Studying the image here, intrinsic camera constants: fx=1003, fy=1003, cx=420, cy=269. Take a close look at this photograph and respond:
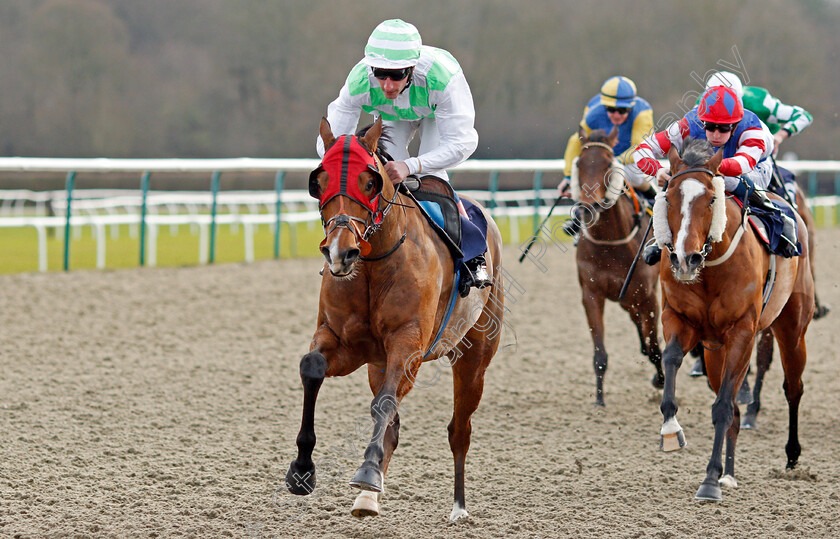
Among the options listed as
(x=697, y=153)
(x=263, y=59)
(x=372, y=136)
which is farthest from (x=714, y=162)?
(x=263, y=59)

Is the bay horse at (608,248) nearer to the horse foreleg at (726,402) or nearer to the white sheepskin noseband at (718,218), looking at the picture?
the horse foreleg at (726,402)

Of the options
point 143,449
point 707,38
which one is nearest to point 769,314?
point 143,449

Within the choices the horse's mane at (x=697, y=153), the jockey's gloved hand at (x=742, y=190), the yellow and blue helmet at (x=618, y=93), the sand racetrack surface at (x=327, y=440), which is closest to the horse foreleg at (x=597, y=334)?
the sand racetrack surface at (x=327, y=440)

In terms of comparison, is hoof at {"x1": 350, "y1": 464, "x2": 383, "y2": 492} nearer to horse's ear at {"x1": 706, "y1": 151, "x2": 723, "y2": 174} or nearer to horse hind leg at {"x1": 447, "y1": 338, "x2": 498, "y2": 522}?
horse hind leg at {"x1": 447, "y1": 338, "x2": 498, "y2": 522}

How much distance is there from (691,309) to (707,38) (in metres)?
24.7

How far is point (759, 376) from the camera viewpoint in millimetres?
5996

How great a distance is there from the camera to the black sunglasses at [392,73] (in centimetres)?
356

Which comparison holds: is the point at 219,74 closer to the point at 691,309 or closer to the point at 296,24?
the point at 296,24

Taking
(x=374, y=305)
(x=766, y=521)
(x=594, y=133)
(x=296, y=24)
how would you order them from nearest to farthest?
1. (x=374, y=305)
2. (x=766, y=521)
3. (x=594, y=133)
4. (x=296, y=24)

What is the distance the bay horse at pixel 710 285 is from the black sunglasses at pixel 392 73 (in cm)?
128

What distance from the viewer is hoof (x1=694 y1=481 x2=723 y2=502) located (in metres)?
4.14

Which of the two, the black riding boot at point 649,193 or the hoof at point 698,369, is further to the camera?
the black riding boot at point 649,193

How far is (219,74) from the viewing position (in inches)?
1325

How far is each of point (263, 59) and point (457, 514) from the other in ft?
104
